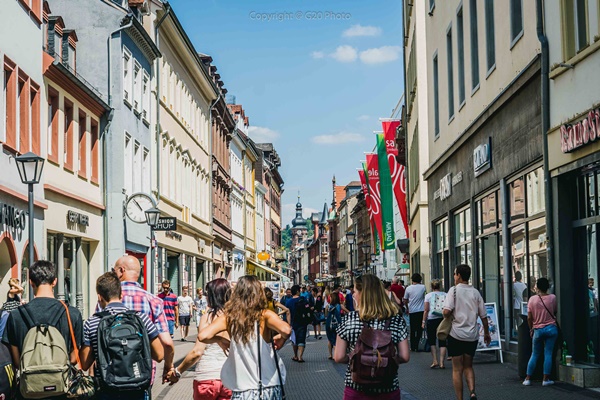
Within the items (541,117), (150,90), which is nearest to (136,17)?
(150,90)

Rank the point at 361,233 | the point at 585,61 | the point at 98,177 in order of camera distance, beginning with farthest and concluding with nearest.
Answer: the point at 361,233
the point at 98,177
the point at 585,61

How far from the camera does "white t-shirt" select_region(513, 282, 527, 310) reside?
18.8 m

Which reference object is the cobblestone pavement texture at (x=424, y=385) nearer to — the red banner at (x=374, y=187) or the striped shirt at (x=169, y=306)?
the striped shirt at (x=169, y=306)

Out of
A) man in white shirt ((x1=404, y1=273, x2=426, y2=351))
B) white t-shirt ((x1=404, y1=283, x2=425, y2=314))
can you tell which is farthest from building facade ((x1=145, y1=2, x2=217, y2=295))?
white t-shirt ((x1=404, y1=283, x2=425, y2=314))

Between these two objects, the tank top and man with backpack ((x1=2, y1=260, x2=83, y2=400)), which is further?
man with backpack ((x1=2, y1=260, x2=83, y2=400))

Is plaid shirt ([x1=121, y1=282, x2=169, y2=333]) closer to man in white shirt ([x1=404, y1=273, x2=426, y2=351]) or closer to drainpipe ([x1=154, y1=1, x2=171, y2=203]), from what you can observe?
man in white shirt ([x1=404, y1=273, x2=426, y2=351])

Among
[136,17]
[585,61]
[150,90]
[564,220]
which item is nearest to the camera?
[585,61]

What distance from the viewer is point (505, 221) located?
19.7m

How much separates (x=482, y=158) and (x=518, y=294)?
134 inches

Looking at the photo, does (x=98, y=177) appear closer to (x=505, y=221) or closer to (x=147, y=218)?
(x=147, y=218)

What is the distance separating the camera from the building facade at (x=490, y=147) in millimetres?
17266

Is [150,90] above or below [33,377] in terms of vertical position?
above

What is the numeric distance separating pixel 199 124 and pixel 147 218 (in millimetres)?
23752

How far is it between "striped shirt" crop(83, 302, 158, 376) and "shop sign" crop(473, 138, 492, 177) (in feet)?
45.4
